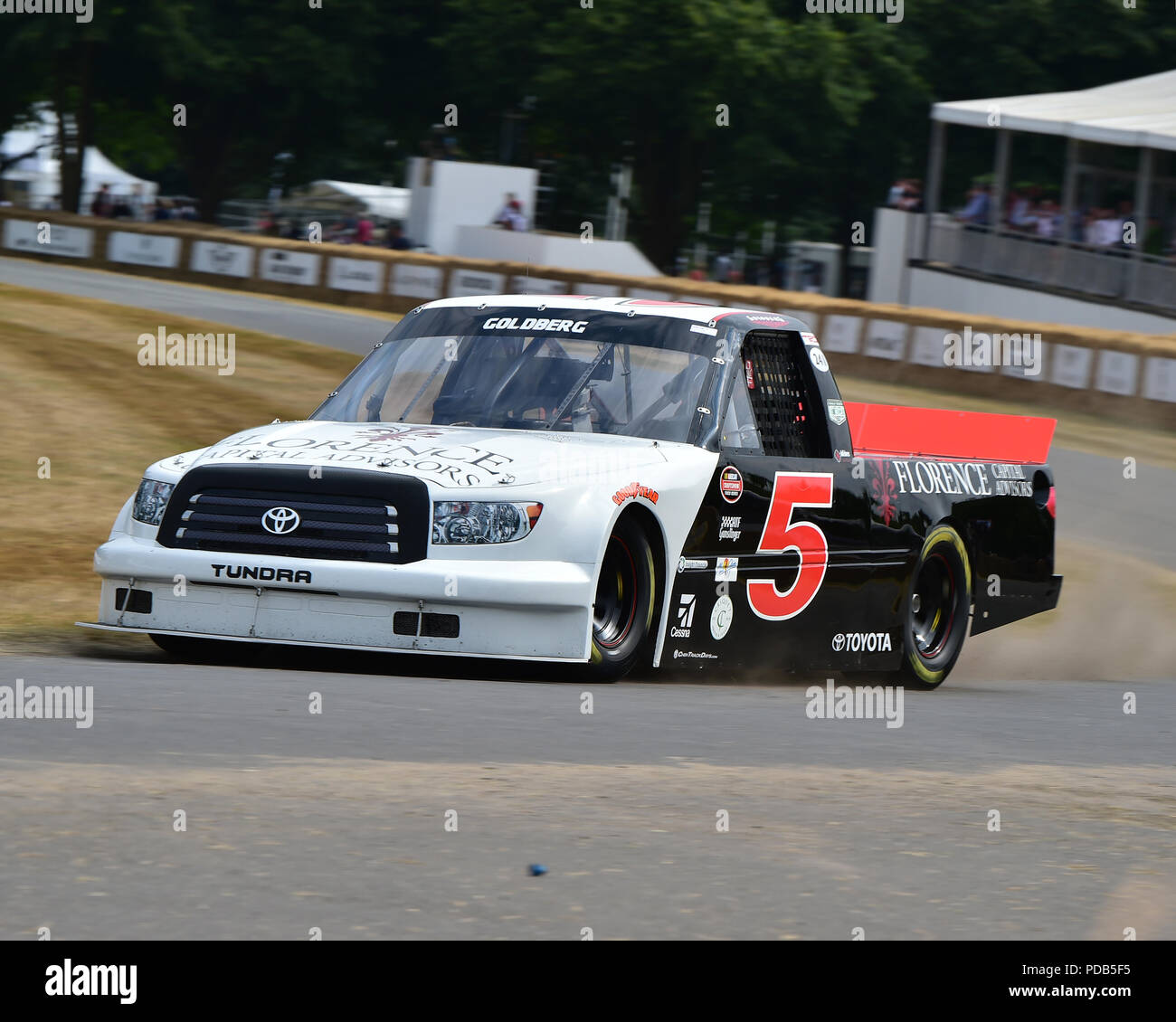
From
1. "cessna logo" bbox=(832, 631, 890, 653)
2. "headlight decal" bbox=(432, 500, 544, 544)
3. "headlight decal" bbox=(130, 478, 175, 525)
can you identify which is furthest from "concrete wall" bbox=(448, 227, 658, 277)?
"headlight decal" bbox=(432, 500, 544, 544)

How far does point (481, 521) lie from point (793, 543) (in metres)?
1.91

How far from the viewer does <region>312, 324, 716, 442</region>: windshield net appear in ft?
29.4

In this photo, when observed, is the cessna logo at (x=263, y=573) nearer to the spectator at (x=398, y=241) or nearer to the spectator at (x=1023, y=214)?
the spectator at (x=398, y=241)

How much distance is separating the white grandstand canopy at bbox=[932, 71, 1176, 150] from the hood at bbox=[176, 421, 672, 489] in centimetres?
3014

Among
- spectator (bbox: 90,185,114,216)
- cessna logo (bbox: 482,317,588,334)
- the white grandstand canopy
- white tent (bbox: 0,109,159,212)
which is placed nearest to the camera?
cessna logo (bbox: 482,317,588,334)

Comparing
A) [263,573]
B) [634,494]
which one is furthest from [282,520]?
[634,494]

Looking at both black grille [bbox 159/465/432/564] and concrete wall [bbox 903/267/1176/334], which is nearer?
black grille [bbox 159/465/432/564]

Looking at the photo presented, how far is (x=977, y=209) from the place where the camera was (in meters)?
40.0

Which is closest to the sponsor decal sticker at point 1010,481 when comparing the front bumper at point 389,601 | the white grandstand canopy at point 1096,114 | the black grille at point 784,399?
the black grille at point 784,399

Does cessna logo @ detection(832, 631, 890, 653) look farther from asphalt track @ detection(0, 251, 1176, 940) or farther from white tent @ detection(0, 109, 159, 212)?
white tent @ detection(0, 109, 159, 212)

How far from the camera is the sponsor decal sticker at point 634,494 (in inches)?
319
